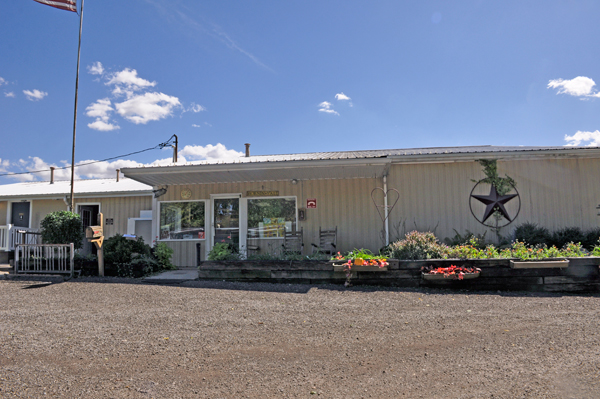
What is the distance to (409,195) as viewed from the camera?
9.00 metres

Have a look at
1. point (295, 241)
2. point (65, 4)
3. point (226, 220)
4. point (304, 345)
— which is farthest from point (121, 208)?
point (304, 345)

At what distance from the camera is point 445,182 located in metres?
8.99

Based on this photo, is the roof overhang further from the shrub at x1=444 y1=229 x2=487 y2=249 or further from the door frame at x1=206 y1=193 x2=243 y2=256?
the shrub at x1=444 y1=229 x2=487 y2=249

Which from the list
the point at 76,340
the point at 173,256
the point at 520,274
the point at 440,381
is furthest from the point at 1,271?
the point at 520,274

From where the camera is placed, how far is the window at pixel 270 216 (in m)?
9.60

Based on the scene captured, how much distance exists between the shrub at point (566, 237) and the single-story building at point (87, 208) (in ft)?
35.9

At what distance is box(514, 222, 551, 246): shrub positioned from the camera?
8.21m

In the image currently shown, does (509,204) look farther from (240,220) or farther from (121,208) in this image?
(121,208)

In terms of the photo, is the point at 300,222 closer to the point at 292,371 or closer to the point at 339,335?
the point at 339,335

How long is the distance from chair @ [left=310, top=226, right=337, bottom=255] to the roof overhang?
1.32 metres

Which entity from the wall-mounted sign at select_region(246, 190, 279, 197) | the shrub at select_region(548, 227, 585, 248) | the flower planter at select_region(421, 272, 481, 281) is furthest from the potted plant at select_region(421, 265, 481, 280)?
the wall-mounted sign at select_region(246, 190, 279, 197)

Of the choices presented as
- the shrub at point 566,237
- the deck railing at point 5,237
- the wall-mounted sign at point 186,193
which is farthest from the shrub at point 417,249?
the deck railing at point 5,237

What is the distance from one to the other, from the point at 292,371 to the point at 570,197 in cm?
858

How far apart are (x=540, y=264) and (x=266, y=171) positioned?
529cm
